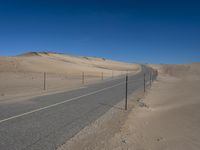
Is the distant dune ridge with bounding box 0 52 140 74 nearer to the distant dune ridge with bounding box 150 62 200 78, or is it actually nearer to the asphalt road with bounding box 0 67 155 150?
the distant dune ridge with bounding box 150 62 200 78

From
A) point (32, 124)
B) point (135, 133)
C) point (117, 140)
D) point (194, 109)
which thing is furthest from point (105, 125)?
point (194, 109)

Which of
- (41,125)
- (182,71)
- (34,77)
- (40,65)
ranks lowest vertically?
(41,125)

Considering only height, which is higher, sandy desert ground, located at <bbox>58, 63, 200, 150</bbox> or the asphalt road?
the asphalt road

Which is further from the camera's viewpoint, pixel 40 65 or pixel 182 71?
pixel 182 71

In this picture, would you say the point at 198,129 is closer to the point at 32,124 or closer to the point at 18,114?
the point at 32,124

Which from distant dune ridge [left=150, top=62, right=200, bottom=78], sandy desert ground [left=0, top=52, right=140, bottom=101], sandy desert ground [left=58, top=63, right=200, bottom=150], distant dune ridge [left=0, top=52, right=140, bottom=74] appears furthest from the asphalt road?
distant dune ridge [left=150, top=62, right=200, bottom=78]

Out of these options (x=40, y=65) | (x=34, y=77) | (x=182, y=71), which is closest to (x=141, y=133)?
(x=34, y=77)

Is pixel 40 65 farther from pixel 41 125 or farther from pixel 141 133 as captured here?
pixel 141 133

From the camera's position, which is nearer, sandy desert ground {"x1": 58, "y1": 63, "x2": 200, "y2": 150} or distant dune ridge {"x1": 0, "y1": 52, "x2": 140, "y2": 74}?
sandy desert ground {"x1": 58, "y1": 63, "x2": 200, "y2": 150}

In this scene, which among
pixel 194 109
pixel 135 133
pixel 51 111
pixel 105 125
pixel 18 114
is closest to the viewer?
pixel 135 133

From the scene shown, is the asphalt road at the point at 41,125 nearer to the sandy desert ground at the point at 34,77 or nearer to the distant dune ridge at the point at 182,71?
the sandy desert ground at the point at 34,77

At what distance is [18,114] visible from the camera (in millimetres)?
9977

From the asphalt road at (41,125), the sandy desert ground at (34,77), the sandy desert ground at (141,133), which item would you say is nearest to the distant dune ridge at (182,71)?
the sandy desert ground at (34,77)

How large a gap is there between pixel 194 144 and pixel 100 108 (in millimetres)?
6238
